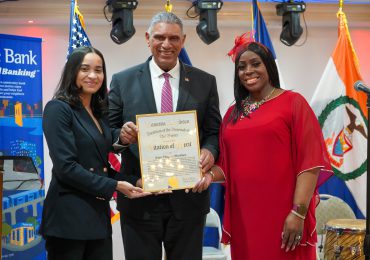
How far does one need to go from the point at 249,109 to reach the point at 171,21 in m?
0.68

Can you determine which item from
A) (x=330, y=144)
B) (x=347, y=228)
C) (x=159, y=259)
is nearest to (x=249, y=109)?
(x=159, y=259)

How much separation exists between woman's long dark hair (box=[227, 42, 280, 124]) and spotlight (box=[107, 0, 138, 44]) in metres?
2.64

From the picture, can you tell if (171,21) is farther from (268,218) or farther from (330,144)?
(330,144)

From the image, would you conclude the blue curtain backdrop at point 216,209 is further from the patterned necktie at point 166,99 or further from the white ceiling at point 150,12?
the patterned necktie at point 166,99

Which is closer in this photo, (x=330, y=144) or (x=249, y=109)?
(x=249, y=109)

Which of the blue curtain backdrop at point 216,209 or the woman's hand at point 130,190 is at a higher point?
the woman's hand at point 130,190

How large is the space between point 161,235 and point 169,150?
502mm

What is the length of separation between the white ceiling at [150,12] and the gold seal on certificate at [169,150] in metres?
3.24

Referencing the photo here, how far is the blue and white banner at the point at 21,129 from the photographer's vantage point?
4.83m

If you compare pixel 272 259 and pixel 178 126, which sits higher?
pixel 178 126

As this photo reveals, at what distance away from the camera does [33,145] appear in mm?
4980

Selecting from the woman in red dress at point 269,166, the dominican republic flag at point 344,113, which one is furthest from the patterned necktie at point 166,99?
the dominican republic flag at point 344,113

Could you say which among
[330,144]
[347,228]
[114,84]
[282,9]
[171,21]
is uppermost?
[282,9]

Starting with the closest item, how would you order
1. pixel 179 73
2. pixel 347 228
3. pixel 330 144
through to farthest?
pixel 179 73, pixel 347 228, pixel 330 144
